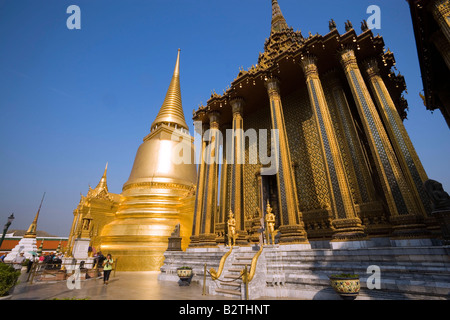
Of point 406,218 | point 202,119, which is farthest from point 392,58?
point 202,119

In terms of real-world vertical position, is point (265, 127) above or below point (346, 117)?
above

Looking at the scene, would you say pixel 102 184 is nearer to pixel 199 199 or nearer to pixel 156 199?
pixel 156 199

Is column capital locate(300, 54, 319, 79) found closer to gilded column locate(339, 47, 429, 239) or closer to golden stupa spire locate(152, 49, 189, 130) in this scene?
gilded column locate(339, 47, 429, 239)

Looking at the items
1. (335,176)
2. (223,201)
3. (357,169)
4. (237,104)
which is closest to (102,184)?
(223,201)

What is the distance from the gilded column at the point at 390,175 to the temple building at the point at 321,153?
3 centimetres

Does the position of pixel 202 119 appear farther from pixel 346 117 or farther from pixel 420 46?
pixel 420 46

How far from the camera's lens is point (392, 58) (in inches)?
400

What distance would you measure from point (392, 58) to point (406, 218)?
812 centimetres

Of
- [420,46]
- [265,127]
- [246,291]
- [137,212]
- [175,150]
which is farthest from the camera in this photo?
[175,150]

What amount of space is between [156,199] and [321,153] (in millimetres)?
13585

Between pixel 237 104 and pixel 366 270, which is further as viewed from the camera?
pixel 237 104

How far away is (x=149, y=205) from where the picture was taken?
57.8 ft

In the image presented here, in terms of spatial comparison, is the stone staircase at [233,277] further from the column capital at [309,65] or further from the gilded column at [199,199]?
the column capital at [309,65]

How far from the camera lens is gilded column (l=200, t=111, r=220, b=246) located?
11253 mm
